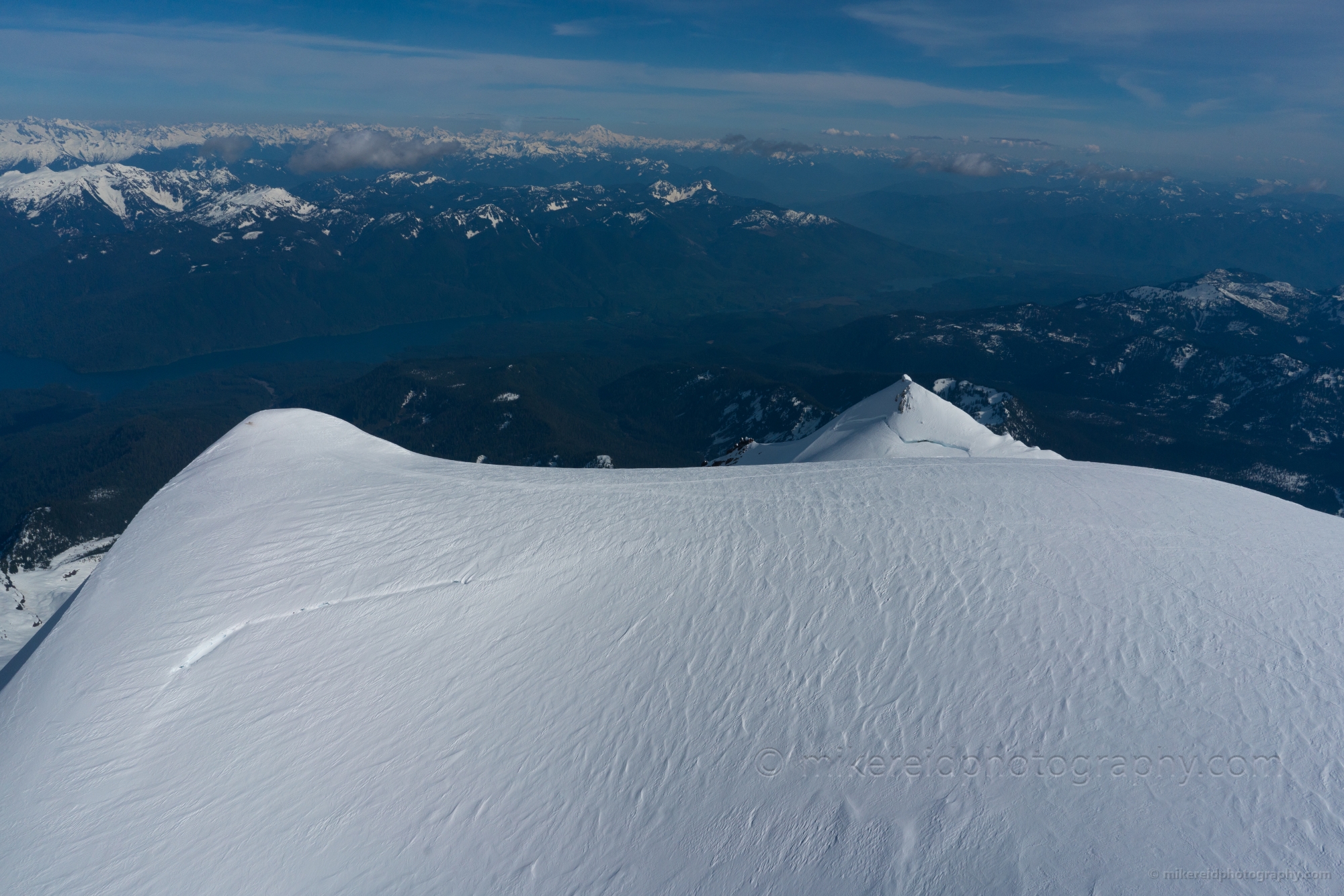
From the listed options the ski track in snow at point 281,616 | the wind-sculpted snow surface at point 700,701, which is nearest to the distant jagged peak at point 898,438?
the wind-sculpted snow surface at point 700,701

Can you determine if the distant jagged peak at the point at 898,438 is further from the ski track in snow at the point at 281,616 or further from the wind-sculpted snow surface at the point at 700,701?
the ski track in snow at the point at 281,616

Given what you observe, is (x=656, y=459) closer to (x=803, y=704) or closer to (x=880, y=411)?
(x=880, y=411)

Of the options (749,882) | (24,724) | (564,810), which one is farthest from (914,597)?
(24,724)

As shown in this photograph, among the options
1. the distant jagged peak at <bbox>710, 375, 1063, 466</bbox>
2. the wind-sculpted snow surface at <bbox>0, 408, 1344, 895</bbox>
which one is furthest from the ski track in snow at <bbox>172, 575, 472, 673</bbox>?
the distant jagged peak at <bbox>710, 375, 1063, 466</bbox>

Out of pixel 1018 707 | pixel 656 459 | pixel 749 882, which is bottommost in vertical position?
pixel 656 459

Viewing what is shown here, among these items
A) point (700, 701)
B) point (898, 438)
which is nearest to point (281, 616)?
point (700, 701)

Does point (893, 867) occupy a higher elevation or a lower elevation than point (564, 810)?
higher

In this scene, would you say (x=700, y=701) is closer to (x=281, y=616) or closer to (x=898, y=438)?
(x=281, y=616)

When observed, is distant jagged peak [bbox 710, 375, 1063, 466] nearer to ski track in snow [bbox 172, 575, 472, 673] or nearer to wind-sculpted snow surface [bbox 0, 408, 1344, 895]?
wind-sculpted snow surface [bbox 0, 408, 1344, 895]
